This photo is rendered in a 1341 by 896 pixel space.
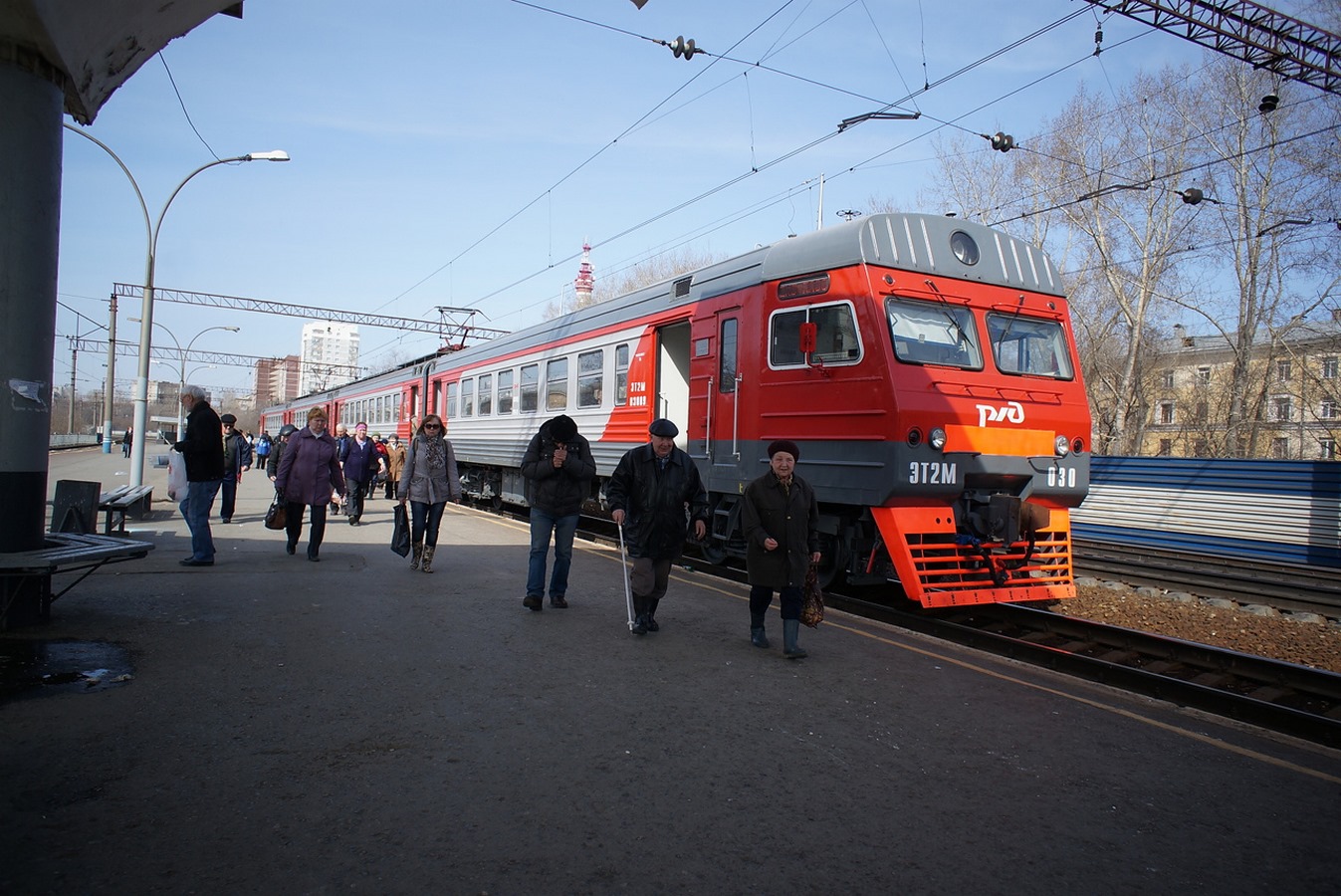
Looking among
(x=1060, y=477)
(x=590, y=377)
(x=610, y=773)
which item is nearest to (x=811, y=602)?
(x=610, y=773)

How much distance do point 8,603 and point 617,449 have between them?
722 centimetres

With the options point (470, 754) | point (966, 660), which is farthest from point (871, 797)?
point (966, 660)

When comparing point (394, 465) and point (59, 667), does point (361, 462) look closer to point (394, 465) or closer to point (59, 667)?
point (394, 465)

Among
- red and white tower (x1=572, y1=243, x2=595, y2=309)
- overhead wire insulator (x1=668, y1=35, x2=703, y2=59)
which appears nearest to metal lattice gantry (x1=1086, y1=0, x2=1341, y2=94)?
overhead wire insulator (x1=668, y1=35, x2=703, y2=59)

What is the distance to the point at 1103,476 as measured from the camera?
58.2 feet

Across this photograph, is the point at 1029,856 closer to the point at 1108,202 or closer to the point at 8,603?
the point at 8,603

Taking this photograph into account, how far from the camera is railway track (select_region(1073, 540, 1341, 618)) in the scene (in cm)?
1026

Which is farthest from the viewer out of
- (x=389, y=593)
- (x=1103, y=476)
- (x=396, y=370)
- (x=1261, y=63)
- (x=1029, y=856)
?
(x=396, y=370)

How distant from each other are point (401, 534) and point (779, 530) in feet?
18.0

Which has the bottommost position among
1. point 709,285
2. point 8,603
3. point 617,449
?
point 8,603

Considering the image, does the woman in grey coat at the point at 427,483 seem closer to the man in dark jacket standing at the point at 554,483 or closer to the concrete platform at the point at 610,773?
the man in dark jacket standing at the point at 554,483

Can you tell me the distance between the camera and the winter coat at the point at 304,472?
9906mm

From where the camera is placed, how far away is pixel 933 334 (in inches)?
325

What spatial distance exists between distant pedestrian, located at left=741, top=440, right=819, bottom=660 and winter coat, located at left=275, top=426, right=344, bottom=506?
5711mm
